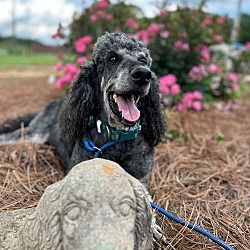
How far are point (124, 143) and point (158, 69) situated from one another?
3.59 metres

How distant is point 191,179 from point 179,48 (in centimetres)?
325

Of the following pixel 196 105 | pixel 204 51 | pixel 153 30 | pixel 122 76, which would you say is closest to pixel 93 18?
pixel 153 30

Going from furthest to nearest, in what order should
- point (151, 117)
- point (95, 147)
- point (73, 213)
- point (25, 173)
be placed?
point (25, 173) < point (151, 117) < point (95, 147) < point (73, 213)

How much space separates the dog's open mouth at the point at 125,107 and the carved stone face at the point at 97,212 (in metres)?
1.04

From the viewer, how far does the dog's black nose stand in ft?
7.14

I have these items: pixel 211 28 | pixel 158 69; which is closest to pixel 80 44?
pixel 158 69

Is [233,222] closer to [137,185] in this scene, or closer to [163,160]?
[163,160]

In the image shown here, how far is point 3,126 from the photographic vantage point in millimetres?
4172

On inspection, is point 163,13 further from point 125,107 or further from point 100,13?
point 125,107

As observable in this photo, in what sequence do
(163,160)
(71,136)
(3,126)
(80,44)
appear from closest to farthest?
(71,136)
(163,160)
(3,126)
(80,44)

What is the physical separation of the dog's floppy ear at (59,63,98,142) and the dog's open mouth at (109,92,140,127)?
19 centimetres

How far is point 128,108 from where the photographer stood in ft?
7.60

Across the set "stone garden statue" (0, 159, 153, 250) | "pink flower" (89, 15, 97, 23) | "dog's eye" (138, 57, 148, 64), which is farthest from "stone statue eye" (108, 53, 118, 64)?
"pink flower" (89, 15, 97, 23)

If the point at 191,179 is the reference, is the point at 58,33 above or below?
above
